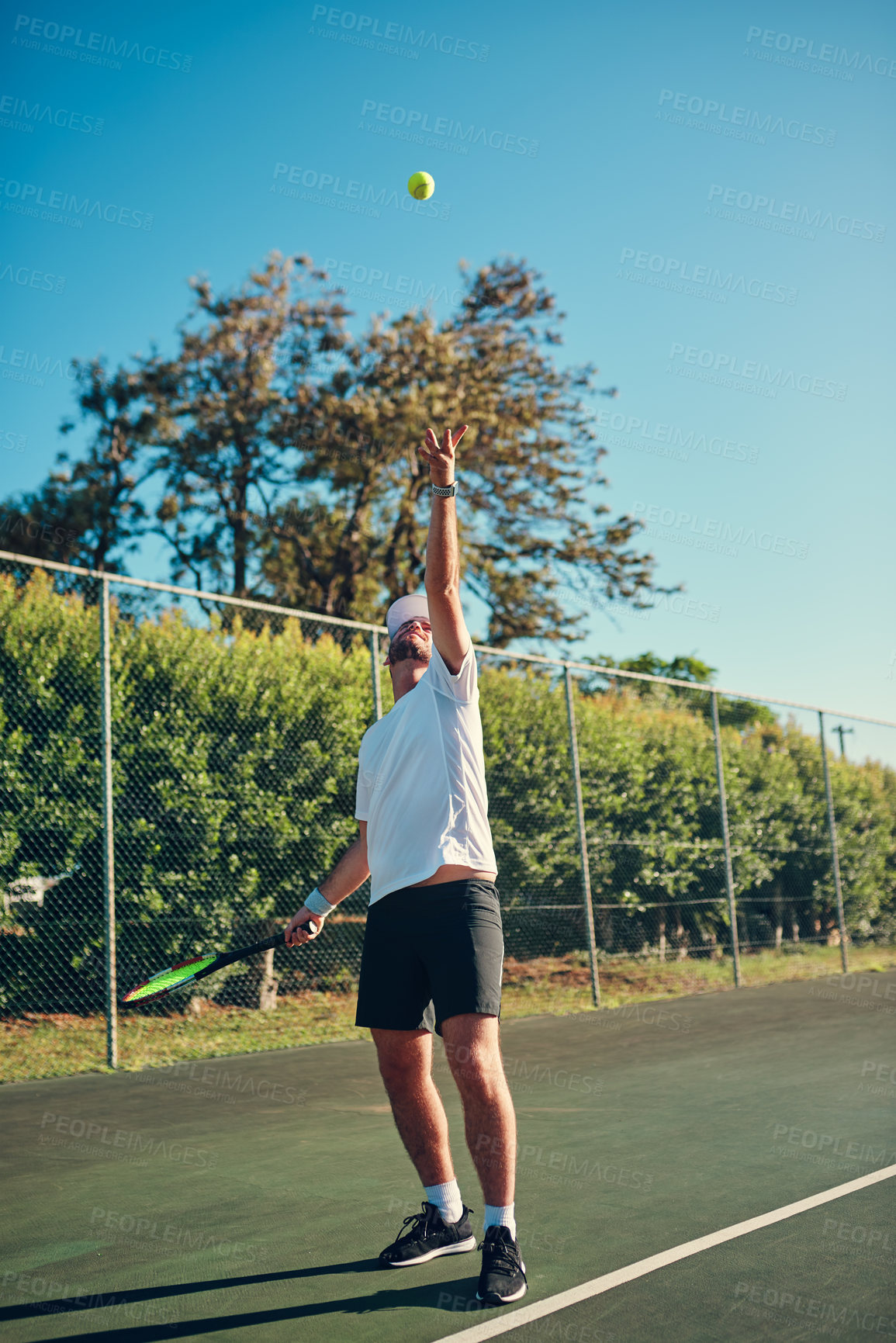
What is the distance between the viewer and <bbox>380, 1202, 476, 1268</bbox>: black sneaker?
312 centimetres

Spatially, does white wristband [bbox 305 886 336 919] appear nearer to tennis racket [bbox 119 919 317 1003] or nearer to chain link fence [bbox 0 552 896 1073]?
tennis racket [bbox 119 919 317 1003]

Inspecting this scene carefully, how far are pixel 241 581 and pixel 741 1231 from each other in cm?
1892

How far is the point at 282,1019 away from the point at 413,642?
240 inches

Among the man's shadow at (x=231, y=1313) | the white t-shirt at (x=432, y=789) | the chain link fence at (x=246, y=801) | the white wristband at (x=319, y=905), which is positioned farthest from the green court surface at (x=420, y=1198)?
the chain link fence at (x=246, y=801)

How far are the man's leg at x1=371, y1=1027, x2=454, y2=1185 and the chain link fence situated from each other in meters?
3.96

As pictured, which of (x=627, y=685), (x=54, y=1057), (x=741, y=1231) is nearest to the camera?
(x=741, y=1231)

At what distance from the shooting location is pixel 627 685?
12.6 metres

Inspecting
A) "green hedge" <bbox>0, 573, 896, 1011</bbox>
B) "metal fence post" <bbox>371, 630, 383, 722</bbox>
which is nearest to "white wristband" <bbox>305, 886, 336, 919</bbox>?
"green hedge" <bbox>0, 573, 896, 1011</bbox>

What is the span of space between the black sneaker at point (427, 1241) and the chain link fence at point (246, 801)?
13.0 feet

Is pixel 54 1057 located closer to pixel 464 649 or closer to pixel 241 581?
pixel 464 649

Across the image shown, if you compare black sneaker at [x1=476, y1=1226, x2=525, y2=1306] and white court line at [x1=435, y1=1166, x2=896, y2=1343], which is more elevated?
black sneaker at [x1=476, y1=1226, x2=525, y2=1306]

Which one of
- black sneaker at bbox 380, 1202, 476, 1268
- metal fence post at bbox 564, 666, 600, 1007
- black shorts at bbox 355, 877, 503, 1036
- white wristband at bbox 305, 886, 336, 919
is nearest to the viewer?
black shorts at bbox 355, 877, 503, 1036

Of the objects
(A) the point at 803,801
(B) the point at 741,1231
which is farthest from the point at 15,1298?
(A) the point at 803,801

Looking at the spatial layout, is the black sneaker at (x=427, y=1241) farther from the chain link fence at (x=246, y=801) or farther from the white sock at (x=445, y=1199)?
the chain link fence at (x=246, y=801)
